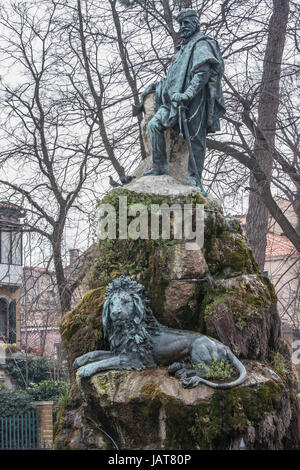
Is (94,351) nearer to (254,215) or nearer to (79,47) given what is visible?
(254,215)

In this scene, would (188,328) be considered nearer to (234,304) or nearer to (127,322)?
(234,304)

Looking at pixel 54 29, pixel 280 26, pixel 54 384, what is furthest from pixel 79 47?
pixel 54 384

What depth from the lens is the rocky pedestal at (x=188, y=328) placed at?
20.5ft

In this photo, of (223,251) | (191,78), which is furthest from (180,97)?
(223,251)

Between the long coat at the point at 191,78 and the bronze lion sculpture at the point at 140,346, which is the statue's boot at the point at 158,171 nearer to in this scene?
the long coat at the point at 191,78

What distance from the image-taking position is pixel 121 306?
6598mm

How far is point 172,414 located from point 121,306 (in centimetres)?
113

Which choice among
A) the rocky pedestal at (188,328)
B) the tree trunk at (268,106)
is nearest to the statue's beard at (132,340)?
the rocky pedestal at (188,328)

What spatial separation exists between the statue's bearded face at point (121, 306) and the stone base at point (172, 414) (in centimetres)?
53

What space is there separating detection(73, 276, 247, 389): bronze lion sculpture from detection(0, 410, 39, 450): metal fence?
6.18 m

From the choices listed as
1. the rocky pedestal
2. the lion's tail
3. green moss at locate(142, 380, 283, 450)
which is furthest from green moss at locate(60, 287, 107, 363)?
the lion's tail

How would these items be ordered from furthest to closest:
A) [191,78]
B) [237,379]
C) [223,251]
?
[191,78], [223,251], [237,379]

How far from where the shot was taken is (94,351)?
692 cm

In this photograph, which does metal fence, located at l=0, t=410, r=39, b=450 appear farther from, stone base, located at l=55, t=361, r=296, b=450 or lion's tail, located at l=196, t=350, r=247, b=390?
lion's tail, located at l=196, t=350, r=247, b=390
